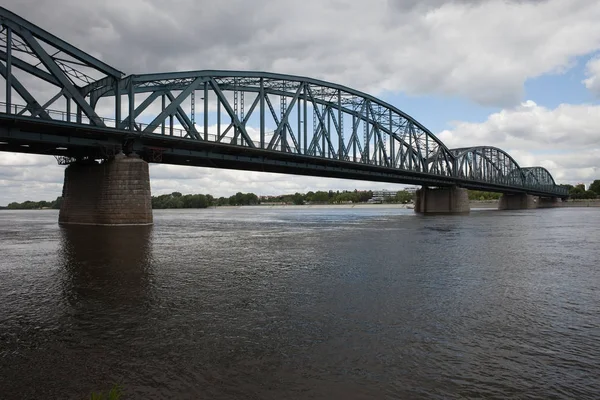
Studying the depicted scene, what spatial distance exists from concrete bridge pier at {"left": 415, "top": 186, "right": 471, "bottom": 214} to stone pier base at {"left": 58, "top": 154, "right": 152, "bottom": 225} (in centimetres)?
9186

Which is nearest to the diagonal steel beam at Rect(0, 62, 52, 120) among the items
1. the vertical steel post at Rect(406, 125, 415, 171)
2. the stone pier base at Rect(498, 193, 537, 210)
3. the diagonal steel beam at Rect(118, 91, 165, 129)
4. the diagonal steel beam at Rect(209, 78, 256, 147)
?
the diagonal steel beam at Rect(118, 91, 165, 129)

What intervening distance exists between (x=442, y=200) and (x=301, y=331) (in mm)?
118171

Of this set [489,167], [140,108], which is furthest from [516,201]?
[140,108]

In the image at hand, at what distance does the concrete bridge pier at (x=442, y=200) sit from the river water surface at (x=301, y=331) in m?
104

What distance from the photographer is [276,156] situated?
6519cm

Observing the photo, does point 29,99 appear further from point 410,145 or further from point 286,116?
point 410,145

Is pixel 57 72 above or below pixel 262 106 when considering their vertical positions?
below

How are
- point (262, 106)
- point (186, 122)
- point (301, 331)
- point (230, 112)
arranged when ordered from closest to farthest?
point (301, 331)
point (186, 122)
point (230, 112)
point (262, 106)

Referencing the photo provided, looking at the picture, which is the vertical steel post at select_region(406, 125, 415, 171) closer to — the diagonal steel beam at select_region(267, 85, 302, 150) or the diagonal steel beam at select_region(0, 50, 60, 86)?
the diagonal steel beam at select_region(267, 85, 302, 150)

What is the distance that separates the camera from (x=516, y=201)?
165 metres

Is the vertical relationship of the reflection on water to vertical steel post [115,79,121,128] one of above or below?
below

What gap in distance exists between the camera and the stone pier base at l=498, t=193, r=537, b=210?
161875mm

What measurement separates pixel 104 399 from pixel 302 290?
25.6 ft

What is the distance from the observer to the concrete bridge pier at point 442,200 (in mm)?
116438
